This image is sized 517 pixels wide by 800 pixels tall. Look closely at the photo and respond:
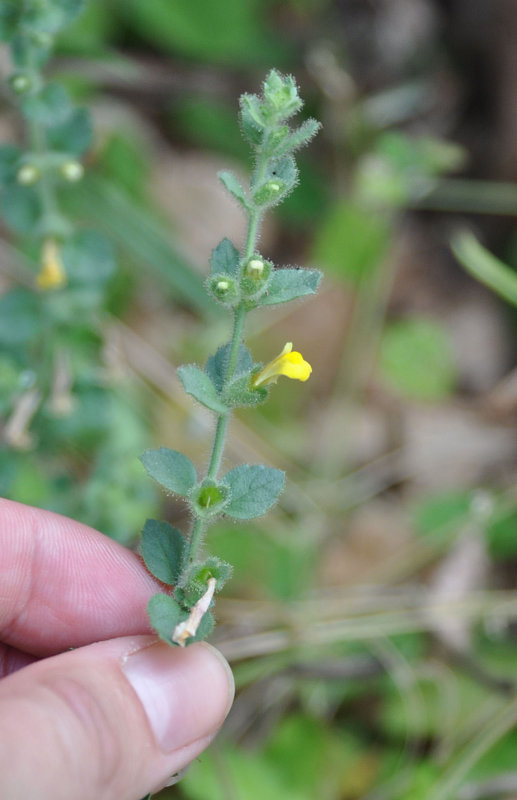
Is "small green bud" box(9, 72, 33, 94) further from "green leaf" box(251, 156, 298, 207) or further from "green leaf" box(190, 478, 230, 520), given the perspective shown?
"green leaf" box(190, 478, 230, 520)

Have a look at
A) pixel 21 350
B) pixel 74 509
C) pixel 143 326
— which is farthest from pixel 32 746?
pixel 143 326

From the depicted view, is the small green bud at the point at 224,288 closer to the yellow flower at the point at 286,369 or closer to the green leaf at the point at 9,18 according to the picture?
the yellow flower at the point at 286,369

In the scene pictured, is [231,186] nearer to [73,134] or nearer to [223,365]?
[223,365]

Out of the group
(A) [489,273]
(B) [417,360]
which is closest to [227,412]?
(A) [489,273]

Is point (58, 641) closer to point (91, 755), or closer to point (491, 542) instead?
point (91, 755)

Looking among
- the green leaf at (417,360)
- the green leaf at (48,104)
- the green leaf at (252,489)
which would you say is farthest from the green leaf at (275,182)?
the green leaf at (417,360)

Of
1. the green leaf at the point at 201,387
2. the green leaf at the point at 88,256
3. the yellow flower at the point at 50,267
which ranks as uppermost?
the green leaf at the point at 88,256
